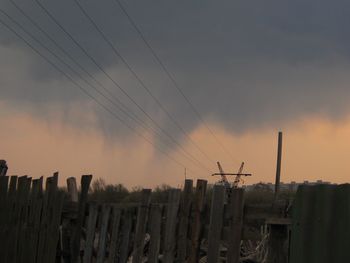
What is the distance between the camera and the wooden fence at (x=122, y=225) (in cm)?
592

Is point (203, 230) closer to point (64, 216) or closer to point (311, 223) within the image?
point (311, 223)

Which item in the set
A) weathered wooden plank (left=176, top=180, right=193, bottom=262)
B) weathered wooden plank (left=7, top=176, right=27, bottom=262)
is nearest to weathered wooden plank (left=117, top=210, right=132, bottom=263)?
weathered wooden plank (left=176, top=180, right=193, bottom=262)

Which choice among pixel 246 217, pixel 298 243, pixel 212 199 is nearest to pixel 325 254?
pixel 298 243

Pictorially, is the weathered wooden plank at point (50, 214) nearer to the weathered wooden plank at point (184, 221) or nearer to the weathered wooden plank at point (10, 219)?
the weathered wooden plank at point (10, 219)

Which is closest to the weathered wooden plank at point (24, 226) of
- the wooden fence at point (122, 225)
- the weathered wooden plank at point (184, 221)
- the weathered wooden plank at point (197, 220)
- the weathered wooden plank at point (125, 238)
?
the wooden fence at point (122, 225)

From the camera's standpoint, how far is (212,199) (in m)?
6.03

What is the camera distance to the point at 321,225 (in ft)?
16.6

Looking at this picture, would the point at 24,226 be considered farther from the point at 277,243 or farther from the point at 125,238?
the point at 277,243

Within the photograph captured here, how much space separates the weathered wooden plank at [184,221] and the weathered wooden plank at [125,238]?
881 mm

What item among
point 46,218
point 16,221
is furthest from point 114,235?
point 16,221

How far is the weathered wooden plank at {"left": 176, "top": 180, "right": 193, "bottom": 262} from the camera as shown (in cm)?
625

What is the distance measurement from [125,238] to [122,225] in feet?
0.74

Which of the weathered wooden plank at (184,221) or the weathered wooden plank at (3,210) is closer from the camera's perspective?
the weathered wooden plank at (184,221)

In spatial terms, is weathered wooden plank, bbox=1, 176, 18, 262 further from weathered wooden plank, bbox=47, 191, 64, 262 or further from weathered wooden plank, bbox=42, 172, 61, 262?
weathered wooden plank, bbox=47, 191, 64, 262
